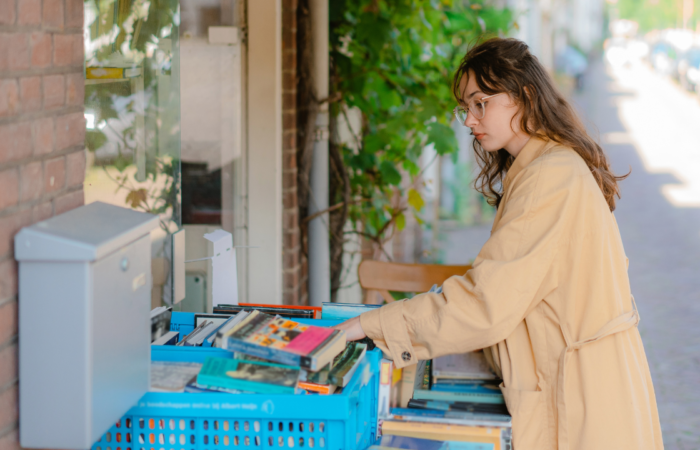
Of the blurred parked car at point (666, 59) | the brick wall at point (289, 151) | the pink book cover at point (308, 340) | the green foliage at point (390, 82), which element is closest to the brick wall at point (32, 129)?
the pink book cover at point (308, 340)

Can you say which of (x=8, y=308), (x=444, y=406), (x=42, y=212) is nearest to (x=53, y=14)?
(x=42, y=212)

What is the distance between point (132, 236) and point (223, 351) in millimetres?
362

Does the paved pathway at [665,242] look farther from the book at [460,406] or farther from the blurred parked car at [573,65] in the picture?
the blurred parked car at [573,65]

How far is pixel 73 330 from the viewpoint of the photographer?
1342 mm

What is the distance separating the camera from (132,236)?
1.48 m

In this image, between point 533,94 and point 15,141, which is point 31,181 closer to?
point 15,141

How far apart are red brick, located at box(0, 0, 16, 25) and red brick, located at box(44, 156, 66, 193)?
30cm

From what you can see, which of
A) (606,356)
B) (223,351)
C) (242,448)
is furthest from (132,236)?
(606,356)

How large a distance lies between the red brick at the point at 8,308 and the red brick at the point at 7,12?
0.45m

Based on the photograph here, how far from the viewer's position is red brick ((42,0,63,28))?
1509 millimetres

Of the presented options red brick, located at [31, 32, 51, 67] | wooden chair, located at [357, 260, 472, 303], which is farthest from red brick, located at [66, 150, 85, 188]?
wooden chair, located at [357, 260, 472, 303]

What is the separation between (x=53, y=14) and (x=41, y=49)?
0.09 m

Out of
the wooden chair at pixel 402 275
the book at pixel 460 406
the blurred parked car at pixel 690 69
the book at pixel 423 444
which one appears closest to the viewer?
the book at pixel 423 444

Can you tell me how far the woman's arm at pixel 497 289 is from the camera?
1.82 metres
